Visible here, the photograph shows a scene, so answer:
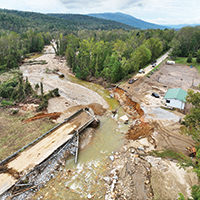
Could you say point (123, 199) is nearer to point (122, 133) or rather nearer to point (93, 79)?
point (122, 133)

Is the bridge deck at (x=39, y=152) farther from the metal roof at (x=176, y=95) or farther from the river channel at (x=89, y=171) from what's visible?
the metal roof at (x=176, y=95)

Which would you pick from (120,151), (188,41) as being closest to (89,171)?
(120,151)

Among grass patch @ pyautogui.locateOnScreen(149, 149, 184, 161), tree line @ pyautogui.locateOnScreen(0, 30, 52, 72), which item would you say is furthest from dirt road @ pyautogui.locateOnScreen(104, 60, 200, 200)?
tree line @ pyautogui.locateOnScreen(0, 30, 52, 72)

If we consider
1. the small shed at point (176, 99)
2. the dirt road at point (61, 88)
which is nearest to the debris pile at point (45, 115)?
the dirt road at point (61, 88)

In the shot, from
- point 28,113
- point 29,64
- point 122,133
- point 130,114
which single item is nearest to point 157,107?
point 130,114

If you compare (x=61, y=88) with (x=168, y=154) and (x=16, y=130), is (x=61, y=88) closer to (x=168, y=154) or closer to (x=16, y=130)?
(x=16, y=130)

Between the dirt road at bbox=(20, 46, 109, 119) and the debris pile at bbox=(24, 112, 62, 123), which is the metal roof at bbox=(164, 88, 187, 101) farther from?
the debris pile at bbox=(24, 112, 62, 123)
